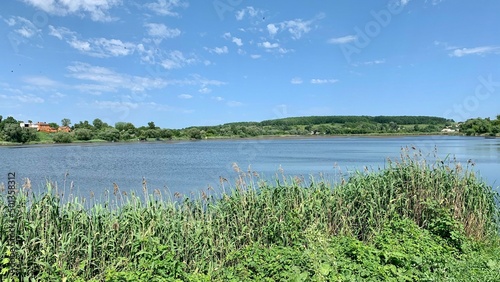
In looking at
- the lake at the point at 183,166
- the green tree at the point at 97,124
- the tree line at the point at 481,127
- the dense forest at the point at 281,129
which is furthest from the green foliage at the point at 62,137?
the tree line at the point at 481,127

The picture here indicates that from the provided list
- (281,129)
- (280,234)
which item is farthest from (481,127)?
(280,234)

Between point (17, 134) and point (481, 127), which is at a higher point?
point (17, 134)

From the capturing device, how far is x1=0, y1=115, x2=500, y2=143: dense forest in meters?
90.3

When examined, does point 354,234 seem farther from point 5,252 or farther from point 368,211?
point 5,252

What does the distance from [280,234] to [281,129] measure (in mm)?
104948

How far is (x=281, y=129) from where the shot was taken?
4400 inches

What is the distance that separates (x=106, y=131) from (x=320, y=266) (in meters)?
95.7

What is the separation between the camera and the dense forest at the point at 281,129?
9033 cm

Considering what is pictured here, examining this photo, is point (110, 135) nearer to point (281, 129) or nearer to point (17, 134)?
point (17, 134)

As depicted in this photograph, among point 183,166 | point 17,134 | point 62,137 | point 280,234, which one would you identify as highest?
point 17,134

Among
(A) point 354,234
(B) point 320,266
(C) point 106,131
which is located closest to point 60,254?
(B) point 320,266

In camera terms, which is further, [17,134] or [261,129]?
[261,129]

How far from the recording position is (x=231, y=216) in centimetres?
764

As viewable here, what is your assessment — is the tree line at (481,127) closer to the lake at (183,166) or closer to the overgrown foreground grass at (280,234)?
the lake at (183,166)
